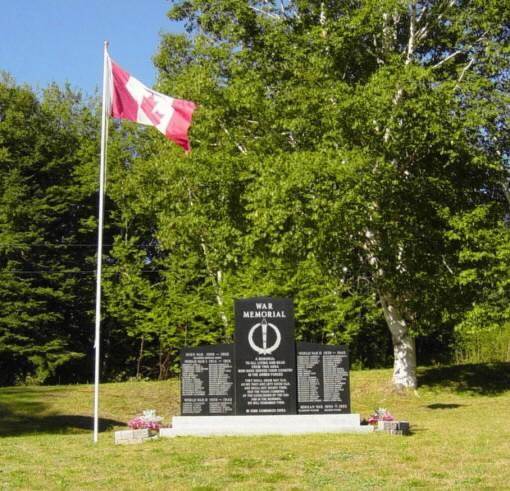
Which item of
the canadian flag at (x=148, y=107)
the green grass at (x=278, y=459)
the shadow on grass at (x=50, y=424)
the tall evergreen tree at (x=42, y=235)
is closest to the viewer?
the green grass at (x=278, y=459)

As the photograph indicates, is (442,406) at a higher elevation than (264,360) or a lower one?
lower

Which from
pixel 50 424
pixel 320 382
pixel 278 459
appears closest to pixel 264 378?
pixel 320 382

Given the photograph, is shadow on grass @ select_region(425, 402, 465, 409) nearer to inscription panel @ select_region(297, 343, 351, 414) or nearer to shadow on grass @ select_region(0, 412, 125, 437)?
inscription panel @ select_region(297, 343, 351, 414)

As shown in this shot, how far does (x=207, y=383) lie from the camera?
16.0 metres

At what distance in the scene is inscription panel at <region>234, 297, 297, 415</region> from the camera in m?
15.9

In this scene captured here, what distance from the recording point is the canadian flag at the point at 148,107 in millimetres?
15398

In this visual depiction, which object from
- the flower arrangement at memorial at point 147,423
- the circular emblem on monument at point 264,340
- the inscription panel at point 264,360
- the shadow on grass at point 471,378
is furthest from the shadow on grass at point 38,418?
the shadow on grass at point 471,378

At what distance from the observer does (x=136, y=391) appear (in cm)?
2630

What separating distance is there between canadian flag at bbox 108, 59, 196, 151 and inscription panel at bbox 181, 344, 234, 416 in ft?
13.1

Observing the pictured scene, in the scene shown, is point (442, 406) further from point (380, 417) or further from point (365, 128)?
point (365, 128)

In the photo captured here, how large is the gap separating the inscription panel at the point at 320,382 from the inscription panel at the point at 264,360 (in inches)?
8.0

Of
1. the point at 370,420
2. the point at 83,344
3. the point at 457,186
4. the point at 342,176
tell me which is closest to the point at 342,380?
the point at 370,420

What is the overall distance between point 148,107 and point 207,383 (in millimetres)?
5290

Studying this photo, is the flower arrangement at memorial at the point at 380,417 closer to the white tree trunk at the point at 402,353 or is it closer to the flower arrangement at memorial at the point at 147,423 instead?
the flower arrangement at memorial at the point at 147,423
